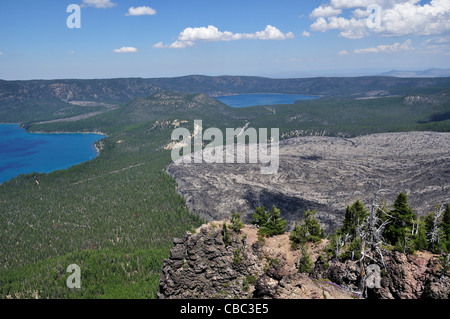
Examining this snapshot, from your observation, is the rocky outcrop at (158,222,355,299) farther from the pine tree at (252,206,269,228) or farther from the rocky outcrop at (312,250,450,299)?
the rocky outcrop at (312,250,450,299)

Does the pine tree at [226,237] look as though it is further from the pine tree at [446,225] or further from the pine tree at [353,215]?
the pine tree at [446,225]

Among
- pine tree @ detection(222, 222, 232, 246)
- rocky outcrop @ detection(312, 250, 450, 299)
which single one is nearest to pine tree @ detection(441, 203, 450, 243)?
rocky outcrop @ detection(312, 250, 450, 299)

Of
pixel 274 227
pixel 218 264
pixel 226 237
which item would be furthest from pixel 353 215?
pixel 218 264

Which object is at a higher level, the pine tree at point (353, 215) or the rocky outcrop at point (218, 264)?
the pine tree at point (353, 215)

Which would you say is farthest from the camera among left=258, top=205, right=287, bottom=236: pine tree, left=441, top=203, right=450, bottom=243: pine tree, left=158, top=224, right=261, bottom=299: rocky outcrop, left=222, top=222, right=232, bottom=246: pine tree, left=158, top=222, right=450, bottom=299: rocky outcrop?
left=258, top=205, right=287, bottom=236: pine tree

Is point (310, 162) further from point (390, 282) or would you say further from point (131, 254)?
point (390, 282)

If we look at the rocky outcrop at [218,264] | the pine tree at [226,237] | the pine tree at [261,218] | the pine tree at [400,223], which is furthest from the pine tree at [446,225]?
the pine tree at [226,237]

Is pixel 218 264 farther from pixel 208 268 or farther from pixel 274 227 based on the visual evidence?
pixel 274 227

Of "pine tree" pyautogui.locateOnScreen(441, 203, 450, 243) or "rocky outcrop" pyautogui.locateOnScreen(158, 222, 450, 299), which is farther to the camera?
"pine tree" pyautogui.locateOnScreen(441, 203, 450, 243)
